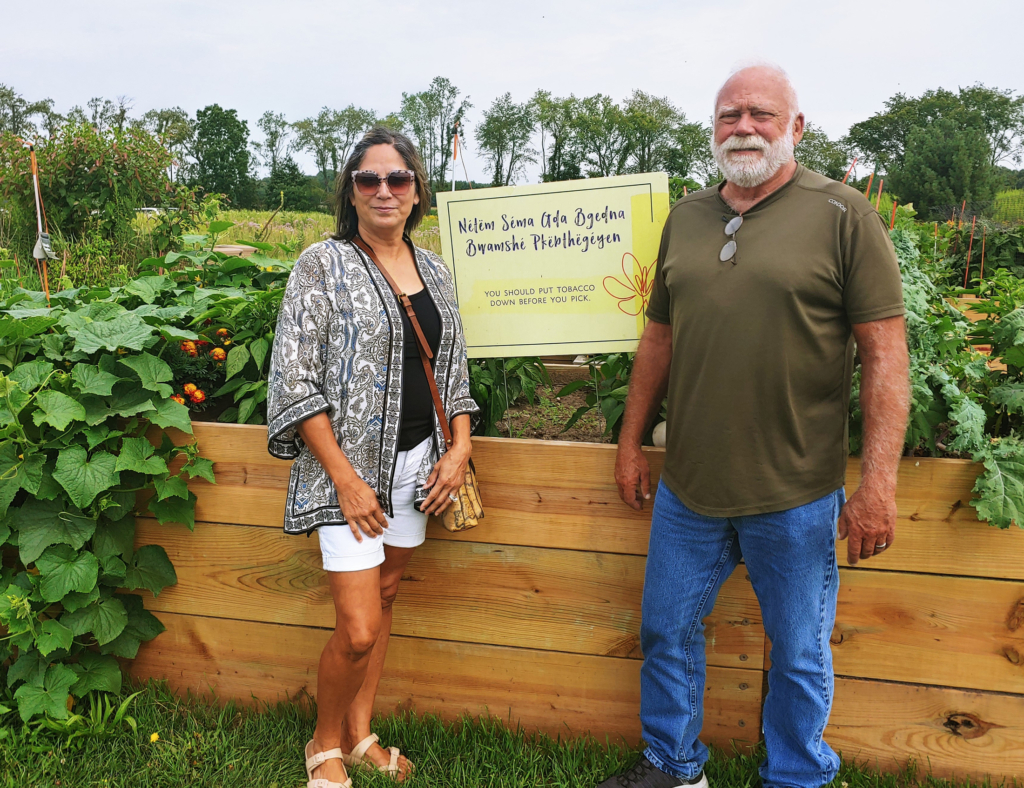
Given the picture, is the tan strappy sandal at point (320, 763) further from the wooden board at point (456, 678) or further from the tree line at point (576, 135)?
the tree line at point (576, 135)

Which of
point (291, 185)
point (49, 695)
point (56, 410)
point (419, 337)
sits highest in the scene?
point (291, 185)

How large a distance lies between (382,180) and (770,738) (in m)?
1.65

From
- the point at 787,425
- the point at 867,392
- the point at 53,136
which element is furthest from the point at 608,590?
the point at 53,136

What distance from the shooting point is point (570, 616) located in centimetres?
209

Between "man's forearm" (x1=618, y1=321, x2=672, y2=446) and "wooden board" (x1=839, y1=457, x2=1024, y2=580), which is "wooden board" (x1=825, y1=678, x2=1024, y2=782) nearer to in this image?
"wooden board" (x1=839, y1=457, x2=1024, y2=580)

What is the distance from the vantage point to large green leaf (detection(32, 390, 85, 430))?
76.2 inches

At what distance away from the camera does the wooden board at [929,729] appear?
6.30 feet

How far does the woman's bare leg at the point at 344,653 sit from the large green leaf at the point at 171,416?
63 cm

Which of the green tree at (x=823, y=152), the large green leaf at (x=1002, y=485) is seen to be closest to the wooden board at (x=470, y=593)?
the large green leaf at (x=1002, y=485)

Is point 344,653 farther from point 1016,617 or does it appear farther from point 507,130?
point 507,130

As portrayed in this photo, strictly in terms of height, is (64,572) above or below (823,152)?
below

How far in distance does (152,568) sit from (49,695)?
1.38 feet

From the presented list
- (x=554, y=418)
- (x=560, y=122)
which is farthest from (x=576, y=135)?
(x=554, y=418)

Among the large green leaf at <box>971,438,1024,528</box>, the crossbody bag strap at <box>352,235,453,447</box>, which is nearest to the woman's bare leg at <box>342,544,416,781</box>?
the crossbody bag strap at <box>352,235,453,447</box>
